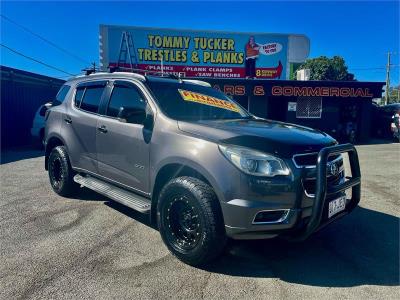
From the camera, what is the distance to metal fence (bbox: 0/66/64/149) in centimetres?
1401

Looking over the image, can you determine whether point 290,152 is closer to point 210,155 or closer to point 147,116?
point 210,155

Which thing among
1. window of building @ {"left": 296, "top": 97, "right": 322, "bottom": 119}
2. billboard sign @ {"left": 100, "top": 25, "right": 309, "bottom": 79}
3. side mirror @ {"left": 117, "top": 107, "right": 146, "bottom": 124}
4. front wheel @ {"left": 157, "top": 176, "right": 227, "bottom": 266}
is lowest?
front wheel @ {"left": 157, "top": 176, "right": 227, "bottom": 266}

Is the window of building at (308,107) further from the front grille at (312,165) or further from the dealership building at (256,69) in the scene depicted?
the front grille at (312,165)

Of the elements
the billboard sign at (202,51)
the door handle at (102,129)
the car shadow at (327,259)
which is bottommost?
the car shadow at (327,259)

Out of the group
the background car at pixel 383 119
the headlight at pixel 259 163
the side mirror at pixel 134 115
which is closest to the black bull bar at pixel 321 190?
the headlight at pixel 259 163

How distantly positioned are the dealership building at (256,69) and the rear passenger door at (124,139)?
1137 centimetres

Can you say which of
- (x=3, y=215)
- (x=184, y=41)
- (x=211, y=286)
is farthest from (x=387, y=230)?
(x=184, y=41)

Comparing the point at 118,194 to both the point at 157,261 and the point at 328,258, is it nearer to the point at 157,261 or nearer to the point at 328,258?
the point at 157,261

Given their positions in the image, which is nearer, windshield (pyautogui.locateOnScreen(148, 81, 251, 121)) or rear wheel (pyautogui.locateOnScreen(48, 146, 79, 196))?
windshield (pyautogui.locateOnScreen(148, 81, 251, 121))

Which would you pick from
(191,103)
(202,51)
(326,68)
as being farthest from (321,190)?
(326,68)

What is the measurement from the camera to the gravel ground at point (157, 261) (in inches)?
118

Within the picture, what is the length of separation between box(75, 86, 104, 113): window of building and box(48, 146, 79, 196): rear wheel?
0.89m

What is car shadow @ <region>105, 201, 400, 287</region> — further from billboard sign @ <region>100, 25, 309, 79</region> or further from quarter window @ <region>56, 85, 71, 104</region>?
billboard sign @ <region>100, 25, 309, 79</region>

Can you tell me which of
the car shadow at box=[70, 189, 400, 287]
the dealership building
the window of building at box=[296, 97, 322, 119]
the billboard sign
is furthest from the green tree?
the car shadow at box=[70, 189, 400, 287]
